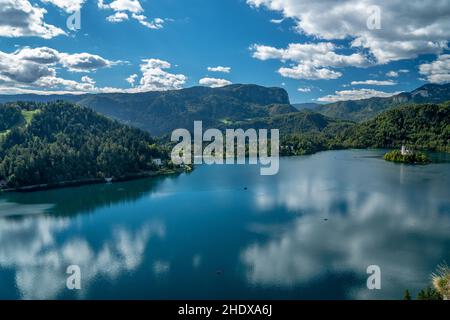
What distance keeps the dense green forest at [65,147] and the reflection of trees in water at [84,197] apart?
6039 mm

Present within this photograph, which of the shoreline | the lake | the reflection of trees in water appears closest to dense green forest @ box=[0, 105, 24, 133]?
the shoreline

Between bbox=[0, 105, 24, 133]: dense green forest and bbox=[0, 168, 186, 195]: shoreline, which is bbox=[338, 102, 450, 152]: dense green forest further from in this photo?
bbox=[0, 105, 24, 133]: dense green forest

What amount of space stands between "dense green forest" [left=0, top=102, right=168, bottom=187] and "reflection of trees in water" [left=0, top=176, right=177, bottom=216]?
6039mm

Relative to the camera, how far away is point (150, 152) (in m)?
93.4

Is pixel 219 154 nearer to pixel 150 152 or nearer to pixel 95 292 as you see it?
pixel 150 152

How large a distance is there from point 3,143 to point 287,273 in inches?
3007

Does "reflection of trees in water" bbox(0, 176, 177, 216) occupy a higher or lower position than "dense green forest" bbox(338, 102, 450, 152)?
lower

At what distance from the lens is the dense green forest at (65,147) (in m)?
70.1

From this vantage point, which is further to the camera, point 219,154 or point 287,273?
point 219,154

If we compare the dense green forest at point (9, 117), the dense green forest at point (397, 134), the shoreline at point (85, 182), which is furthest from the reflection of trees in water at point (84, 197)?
the dense green forest at point (397, 134)

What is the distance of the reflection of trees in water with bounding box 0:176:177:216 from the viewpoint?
53.3 metres

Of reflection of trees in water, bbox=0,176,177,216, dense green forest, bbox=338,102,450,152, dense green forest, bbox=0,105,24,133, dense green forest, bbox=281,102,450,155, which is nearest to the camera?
reflection of trees in water, bbox=0,176,177,216
